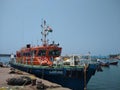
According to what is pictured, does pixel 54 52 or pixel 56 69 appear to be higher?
pixel 54 52

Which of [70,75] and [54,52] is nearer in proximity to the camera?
[70,75]

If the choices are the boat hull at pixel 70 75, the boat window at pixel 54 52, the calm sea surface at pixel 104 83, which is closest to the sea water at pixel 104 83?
the calm sea surface at pixel 104 83

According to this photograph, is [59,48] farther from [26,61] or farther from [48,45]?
[26,61]

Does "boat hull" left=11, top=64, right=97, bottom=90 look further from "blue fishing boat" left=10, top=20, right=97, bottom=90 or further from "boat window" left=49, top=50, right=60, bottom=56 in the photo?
"boat window" left=49, top=50, right=60, bottom=56

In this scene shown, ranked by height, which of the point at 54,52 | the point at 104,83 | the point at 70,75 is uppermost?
the point at 54,52

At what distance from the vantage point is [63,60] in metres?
24.0

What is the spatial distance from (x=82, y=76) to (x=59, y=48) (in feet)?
14.0

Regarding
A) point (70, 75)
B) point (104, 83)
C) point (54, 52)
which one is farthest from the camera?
point (104, 83)

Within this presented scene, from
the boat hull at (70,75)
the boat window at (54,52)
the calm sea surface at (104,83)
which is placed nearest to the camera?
the boat hull at (70,75)

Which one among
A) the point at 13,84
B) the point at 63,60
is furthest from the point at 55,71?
the point at 13,84

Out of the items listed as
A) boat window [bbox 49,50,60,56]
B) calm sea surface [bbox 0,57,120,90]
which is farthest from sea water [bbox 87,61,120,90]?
boat window [bbox 49,50,60,56]

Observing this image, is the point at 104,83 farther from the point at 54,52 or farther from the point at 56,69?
the point at 56,69

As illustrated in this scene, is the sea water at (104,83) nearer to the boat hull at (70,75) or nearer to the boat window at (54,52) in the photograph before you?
the boat window at (54,52)

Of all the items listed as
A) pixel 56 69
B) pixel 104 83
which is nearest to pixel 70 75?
pixel 56 69
